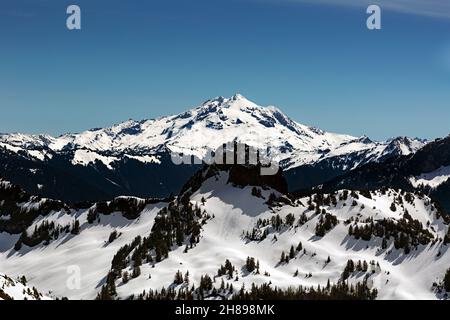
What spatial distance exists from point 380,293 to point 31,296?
4322 inches
